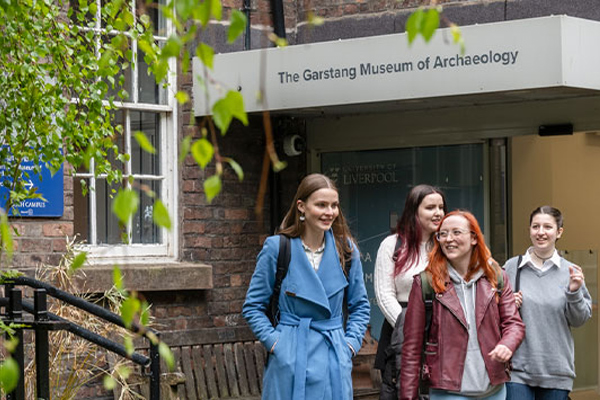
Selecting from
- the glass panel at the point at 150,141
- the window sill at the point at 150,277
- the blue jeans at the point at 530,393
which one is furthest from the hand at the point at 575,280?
the glass panel at the point at 150,141

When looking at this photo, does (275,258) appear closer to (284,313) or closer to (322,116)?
(284,313)

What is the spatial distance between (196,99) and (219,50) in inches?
21.4

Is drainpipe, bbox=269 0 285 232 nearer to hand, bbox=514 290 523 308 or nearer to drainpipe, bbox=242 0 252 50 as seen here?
drainpipe, bbox=242 0 252 50

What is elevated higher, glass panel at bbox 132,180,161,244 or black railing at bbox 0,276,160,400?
glass panel at bbox 132,180,161,244

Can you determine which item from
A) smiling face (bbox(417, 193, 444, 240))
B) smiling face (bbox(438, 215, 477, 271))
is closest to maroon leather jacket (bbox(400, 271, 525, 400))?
smiling face (bbox(438, 215, 477, 271))

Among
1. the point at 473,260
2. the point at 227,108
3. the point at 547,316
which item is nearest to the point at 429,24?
the point at 227,108

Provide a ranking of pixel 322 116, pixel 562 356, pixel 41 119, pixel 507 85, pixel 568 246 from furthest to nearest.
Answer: pixel 568 246 < pixel 322 116 < pixel 507 85 < pixel 562 356 < pixel 41 119

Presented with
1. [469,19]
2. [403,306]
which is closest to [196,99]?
[469,19]

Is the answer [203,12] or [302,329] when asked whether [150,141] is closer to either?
[302,329]

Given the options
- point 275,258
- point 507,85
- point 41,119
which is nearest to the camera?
point 41,119

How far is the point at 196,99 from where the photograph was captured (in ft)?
30.5

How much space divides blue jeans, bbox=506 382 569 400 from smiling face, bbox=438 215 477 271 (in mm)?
1049

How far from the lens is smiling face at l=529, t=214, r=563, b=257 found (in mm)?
6684

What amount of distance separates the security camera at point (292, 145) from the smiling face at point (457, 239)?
435cm
